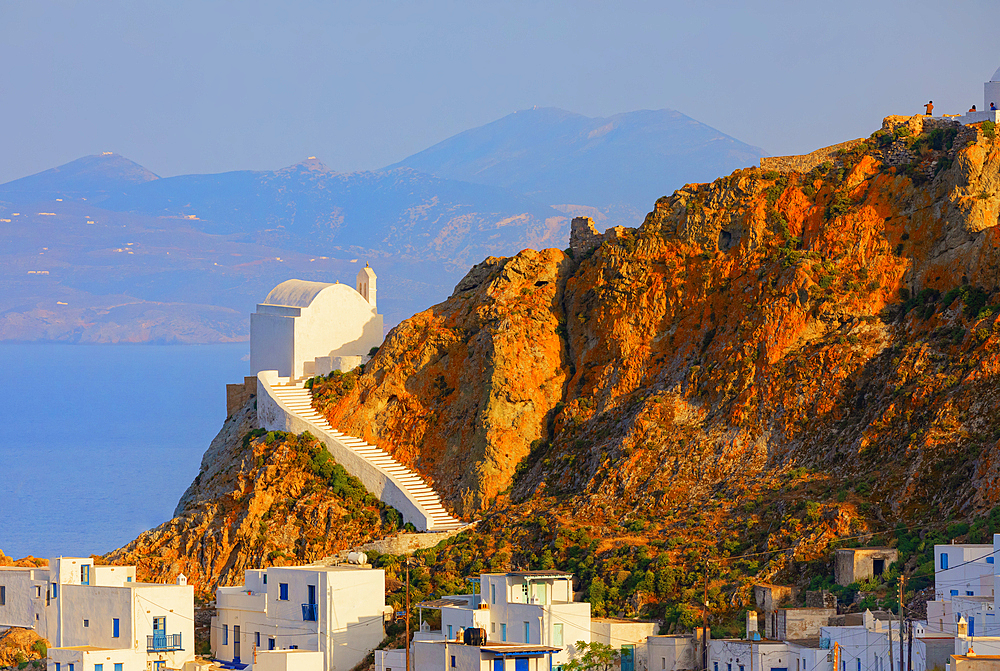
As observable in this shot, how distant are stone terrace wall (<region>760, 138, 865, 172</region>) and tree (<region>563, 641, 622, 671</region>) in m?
27.8

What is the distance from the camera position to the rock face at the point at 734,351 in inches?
2670

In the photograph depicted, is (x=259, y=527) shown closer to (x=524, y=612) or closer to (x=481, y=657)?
(x=524, y=612)

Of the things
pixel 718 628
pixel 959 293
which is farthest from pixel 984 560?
A: pixel 959 293

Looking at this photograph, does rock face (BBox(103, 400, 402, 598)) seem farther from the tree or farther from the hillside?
the tree

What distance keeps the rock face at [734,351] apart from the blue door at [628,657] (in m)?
11.3

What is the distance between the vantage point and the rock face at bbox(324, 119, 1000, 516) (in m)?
67.8

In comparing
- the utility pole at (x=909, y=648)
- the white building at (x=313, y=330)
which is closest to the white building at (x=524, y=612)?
the utility pole at (x=909, y=648)

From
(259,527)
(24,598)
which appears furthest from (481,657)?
(24,598)

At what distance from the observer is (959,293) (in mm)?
70188

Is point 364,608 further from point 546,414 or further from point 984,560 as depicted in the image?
point 984,560

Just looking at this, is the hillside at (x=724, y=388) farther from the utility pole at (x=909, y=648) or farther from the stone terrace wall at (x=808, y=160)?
the utility pole at (x=909, y=648)

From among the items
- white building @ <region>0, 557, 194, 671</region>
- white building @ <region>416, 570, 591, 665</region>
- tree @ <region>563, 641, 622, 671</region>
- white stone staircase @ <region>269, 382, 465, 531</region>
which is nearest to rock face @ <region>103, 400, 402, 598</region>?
white stone staircase @ <region>269, 382, 465, 531</region>

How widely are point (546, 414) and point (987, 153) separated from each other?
21626 millimetres

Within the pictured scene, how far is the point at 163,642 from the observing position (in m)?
68.2
